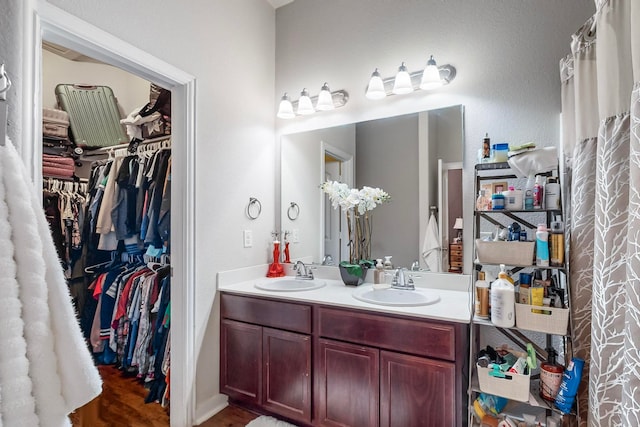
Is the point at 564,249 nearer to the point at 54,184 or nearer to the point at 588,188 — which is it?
the point at 588,188

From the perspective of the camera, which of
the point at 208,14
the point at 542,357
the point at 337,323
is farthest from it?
the point at 208,14

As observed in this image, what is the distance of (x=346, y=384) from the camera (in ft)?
5.75

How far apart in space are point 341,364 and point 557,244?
1.17 m

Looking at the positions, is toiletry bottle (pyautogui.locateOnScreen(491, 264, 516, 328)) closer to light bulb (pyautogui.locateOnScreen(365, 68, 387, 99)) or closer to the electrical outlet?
light bulb (pyautogui.locateOnScreen(365, 68, 387, 99))

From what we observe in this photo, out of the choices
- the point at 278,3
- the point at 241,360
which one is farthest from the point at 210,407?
the point at 278,3

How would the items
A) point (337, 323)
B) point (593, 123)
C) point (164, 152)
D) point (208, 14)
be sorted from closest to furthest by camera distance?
point (593, 123), point (337, 323), point (208, 14), point (164, 152)

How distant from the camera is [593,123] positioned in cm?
127

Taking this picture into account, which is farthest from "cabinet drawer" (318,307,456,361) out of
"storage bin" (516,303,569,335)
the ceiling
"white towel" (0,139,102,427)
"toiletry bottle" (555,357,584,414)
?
the ceiling

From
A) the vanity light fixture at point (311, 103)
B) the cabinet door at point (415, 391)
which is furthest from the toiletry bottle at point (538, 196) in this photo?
the vanity light fixture at point (311, 103)

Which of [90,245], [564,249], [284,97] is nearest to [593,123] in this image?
[564,249]

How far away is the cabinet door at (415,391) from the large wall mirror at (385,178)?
70 centimetres

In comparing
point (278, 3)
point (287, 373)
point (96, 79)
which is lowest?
point (287, 373)

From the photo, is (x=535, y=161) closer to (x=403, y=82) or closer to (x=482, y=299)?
(x=482, y=299)

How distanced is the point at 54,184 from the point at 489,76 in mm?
3274
